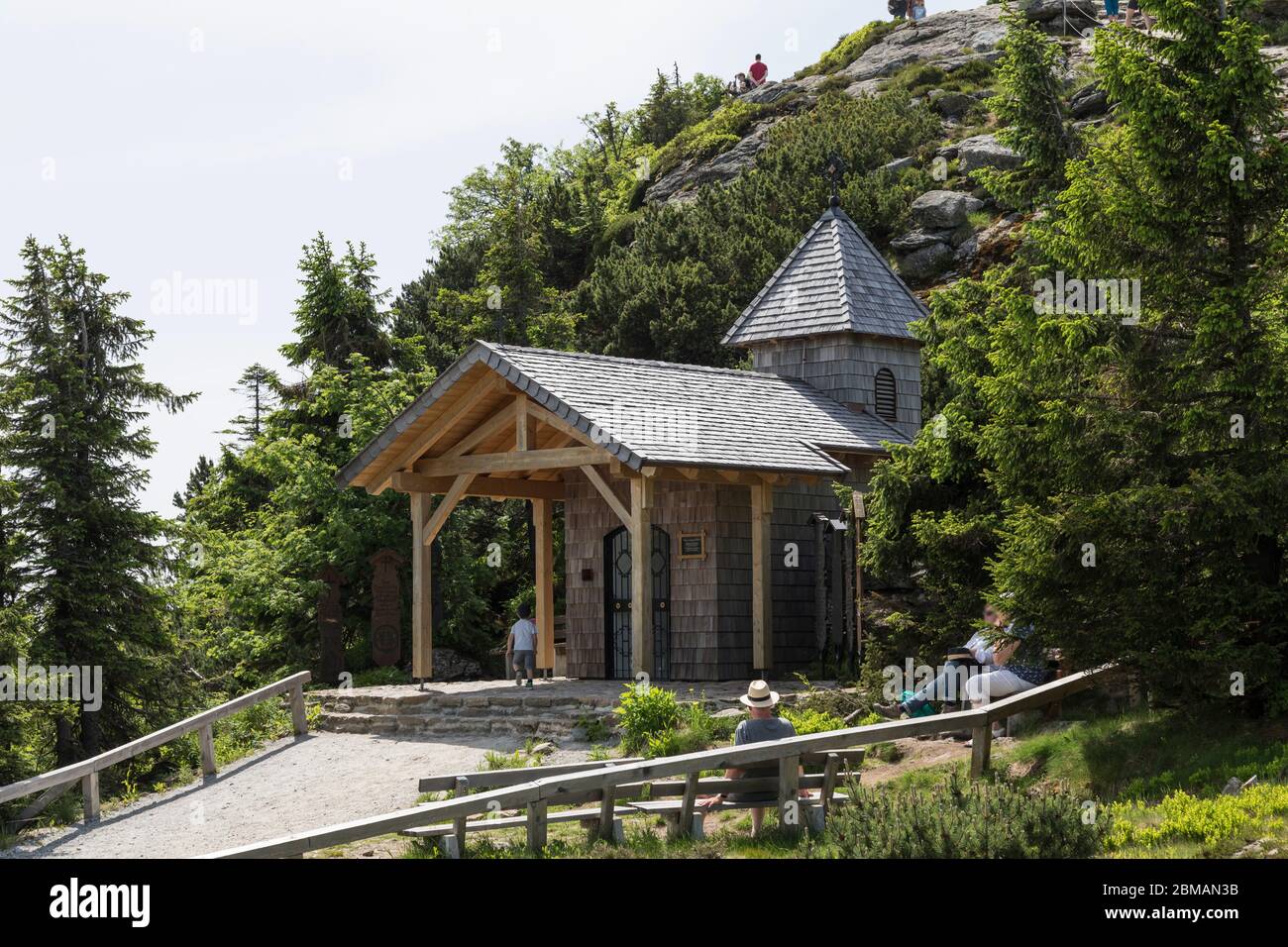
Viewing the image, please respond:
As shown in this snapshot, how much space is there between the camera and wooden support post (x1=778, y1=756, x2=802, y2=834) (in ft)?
36.4

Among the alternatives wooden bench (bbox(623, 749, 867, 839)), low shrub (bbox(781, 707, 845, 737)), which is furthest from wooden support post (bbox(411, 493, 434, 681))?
wooden bench (bbox(623, 749, 867, 839))

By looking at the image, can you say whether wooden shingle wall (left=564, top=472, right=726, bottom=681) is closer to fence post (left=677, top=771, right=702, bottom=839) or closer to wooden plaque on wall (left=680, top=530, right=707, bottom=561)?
wooden plaque on wall (left=680, top=530, right=707, bottom=561)

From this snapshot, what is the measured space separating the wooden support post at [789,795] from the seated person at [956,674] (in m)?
4.23

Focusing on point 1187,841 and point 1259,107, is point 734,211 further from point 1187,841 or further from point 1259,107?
point 1187,841

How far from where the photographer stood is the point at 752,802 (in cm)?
1141

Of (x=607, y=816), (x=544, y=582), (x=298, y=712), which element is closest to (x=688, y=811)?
(x=607, y=816)

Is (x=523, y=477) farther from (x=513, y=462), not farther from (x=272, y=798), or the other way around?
(x=272, y=798)

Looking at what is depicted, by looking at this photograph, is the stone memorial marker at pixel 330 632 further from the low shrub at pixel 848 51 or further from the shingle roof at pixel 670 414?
the low shrub at pixel 848 51

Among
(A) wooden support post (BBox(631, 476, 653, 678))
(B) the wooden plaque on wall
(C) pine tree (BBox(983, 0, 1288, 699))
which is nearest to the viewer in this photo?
(C) pine tree (BBox(983, 0, 1288, 699))

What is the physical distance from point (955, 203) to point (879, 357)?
18.6m

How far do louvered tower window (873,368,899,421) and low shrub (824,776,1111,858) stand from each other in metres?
17.0

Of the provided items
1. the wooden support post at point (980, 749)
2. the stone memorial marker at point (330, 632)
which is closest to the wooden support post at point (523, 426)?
the stone memorial marker at point (330, 632)

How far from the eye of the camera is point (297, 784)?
16.9 m

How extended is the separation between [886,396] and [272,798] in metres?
14.5
